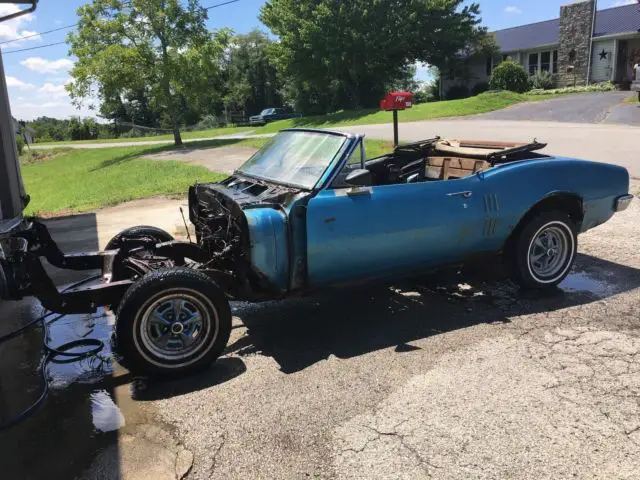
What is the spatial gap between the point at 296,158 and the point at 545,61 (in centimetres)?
3924

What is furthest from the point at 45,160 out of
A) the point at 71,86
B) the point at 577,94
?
the point at 577,94

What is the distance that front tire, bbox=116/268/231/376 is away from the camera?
371 centimetres

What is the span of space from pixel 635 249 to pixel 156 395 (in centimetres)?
574

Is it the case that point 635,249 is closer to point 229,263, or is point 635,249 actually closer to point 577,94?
point 229,263

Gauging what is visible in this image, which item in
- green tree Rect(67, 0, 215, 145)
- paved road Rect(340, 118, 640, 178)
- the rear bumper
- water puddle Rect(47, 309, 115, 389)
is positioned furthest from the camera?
green tree Rect(67, 0, 215, 145)

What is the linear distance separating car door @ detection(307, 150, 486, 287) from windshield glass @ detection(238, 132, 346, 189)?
1.05ft

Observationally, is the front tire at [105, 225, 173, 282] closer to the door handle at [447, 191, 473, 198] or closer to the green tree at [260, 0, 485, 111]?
the door handle at [447, 191, 473, 198]

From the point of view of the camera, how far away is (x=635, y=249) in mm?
6684

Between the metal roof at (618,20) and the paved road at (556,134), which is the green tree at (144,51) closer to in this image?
the paved road at (556,134)

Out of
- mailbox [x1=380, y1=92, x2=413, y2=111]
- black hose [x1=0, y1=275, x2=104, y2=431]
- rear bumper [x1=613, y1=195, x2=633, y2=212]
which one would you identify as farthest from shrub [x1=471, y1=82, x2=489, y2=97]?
black hose [x1=0, y1=275, x2=104, y2=431]

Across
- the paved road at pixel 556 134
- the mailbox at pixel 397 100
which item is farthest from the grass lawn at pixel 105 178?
the paved road at pixel 556 134

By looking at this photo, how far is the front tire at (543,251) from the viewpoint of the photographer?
17.0ft

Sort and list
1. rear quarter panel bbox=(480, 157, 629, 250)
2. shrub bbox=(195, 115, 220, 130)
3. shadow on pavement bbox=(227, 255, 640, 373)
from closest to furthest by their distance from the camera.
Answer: shadow on pavement bbox=(227, 255, 640, 373) < rear quarter panel bbox=(480, 157, 629, 250) < shrub bbox=(195, 115, 220, 130)

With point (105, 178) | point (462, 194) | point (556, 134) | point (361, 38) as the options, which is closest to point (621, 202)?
point (462, 194)
